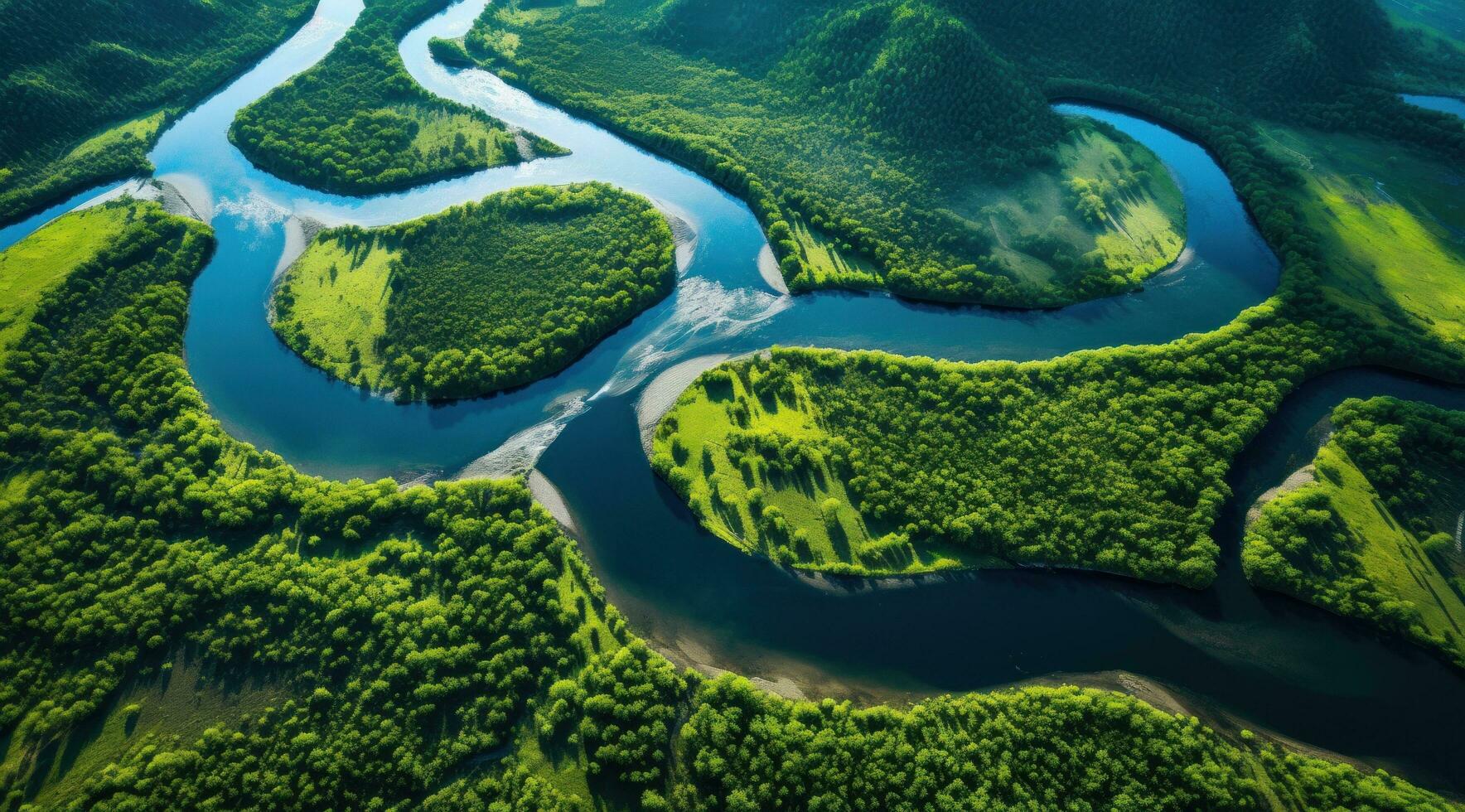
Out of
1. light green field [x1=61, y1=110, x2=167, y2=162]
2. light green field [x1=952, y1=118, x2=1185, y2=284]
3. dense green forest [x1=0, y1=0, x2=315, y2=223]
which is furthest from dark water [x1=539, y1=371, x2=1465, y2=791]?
light green field [x1=61, y1=110, x2=167, y2=162]

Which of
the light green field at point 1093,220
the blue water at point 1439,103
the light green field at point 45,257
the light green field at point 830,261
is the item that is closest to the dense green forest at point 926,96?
the light green field at point 830,261

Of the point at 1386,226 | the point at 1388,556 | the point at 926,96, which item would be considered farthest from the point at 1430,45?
the point at 1388,556

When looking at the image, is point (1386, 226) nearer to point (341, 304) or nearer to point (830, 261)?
point (830, 261)

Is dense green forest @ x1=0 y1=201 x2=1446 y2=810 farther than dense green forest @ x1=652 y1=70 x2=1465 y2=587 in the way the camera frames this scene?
No

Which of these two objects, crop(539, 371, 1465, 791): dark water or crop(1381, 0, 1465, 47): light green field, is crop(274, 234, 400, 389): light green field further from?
crop(1381, 0, 1465, 47): light green field

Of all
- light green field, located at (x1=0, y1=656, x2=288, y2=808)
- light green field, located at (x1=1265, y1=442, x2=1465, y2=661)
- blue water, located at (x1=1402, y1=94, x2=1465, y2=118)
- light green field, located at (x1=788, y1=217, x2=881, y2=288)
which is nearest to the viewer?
light green field, located at (x1=0, y1=656, x2=288, y2=808)

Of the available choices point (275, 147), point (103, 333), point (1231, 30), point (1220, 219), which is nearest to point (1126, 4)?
point (1231, 30)
